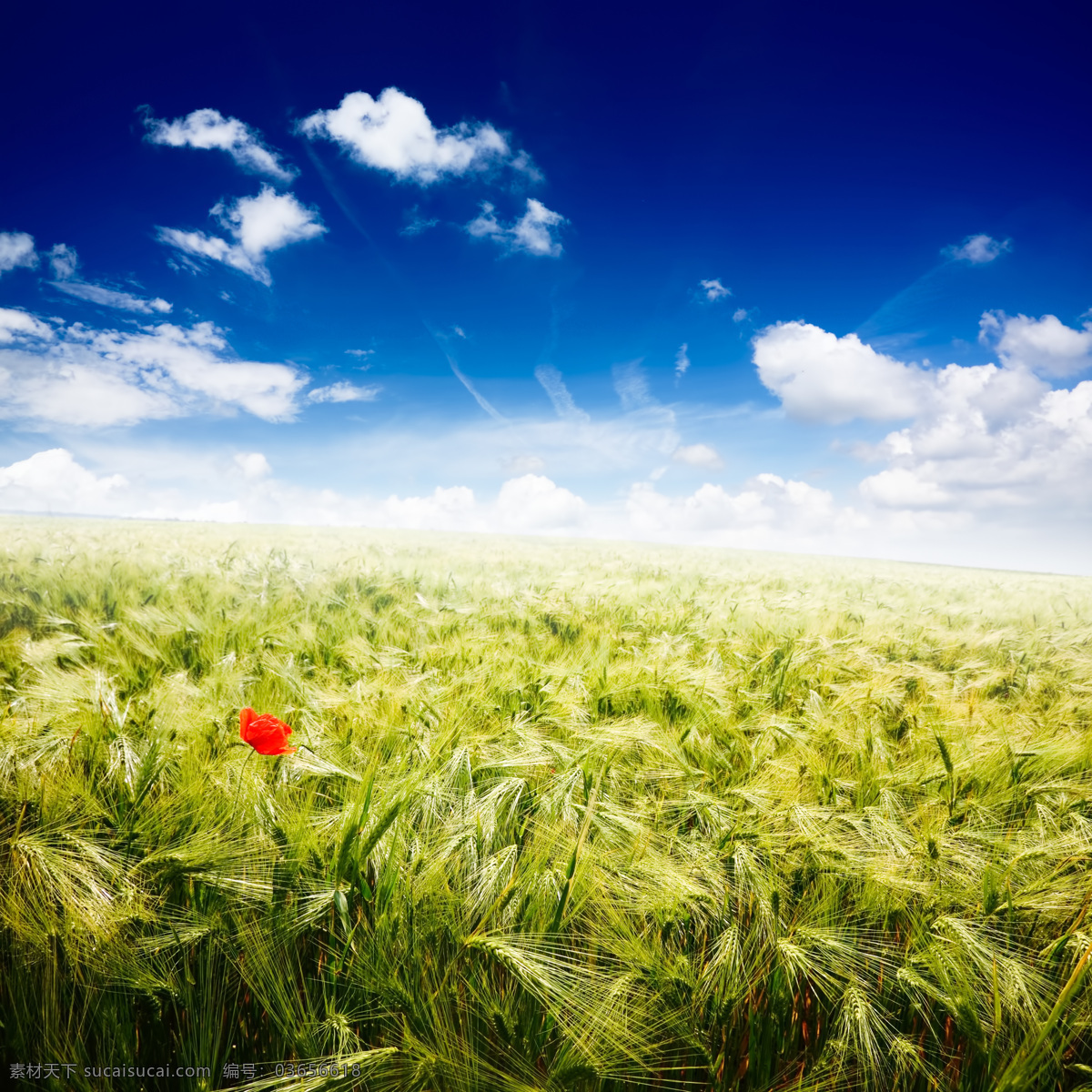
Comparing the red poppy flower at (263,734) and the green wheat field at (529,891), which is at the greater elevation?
the red poppy flower at (263,734)

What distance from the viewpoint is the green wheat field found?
0.99 metres

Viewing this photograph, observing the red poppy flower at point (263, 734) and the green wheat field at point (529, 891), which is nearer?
the green wheat field at point (529, 891)

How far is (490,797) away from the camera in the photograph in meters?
1.45

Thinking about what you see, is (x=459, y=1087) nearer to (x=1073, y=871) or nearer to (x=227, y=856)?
(x=227, y=856)

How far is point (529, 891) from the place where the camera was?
1.17 metres

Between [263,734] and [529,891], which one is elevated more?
[263,734]

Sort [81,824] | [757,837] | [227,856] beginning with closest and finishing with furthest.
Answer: [227,856], [81,824], [757,837]

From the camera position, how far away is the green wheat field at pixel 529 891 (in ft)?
3.23

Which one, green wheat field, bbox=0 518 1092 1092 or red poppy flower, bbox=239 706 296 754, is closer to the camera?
green wheat field, bbox=0 518 1092 1092

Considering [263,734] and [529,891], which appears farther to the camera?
[263,734]

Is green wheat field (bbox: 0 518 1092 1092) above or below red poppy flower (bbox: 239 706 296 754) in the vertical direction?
below

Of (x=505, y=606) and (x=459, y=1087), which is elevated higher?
(x=505, y=606)

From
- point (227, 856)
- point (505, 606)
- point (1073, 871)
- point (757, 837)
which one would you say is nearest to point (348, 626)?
point (505, 606)

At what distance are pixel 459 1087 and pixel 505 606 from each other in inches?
140
